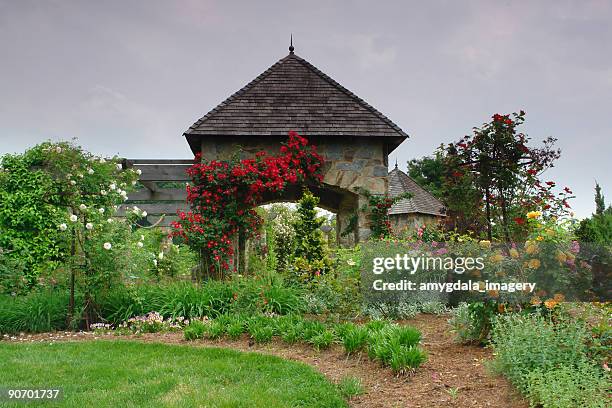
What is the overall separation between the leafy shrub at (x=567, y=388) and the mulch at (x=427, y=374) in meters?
0.17

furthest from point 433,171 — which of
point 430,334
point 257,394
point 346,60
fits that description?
point 257,394

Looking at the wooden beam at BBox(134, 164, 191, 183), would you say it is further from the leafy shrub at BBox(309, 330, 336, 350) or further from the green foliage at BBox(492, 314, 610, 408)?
the green foliage at BBox(492, 314, 610, 408)

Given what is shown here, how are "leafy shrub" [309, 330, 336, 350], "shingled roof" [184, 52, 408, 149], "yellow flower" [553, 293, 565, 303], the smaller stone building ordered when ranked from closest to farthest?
1. "yellow flower" [553, 293, 565, 303]
2. "leafy shrub" [309, 330, 336, 350]
3. "shingled roof" [184, 52, 408, 149]
4. the smaller stone building

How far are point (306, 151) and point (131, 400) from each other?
5.99 meters

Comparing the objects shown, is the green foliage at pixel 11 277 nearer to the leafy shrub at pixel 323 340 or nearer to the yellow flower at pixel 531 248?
the leafy shrub at pixel 323 340

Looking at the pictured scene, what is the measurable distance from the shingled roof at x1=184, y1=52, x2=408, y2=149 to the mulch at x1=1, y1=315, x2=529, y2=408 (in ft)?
14.4

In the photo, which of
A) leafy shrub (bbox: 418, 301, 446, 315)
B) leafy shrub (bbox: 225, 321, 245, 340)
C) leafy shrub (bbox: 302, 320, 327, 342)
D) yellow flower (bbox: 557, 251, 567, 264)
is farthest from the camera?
leafy shrub (bbox: 418, 301, 446, 315)

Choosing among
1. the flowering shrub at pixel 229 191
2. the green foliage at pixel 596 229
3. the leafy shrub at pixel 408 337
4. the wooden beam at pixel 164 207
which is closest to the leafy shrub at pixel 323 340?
the leafy shrub at pixel 408 337

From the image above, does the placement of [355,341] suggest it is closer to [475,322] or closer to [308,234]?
[475,322]

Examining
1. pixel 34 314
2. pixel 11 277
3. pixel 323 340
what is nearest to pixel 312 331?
pixel 323 340

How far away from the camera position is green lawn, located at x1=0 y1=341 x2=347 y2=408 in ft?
10.4

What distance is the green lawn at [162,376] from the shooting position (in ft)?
10.4

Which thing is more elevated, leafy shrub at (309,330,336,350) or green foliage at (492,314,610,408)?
green foliage at (492,314,610,408)

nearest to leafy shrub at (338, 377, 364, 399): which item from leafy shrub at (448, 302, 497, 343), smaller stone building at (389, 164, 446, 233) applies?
leafy shrub at (448, 302, 497, 343)
